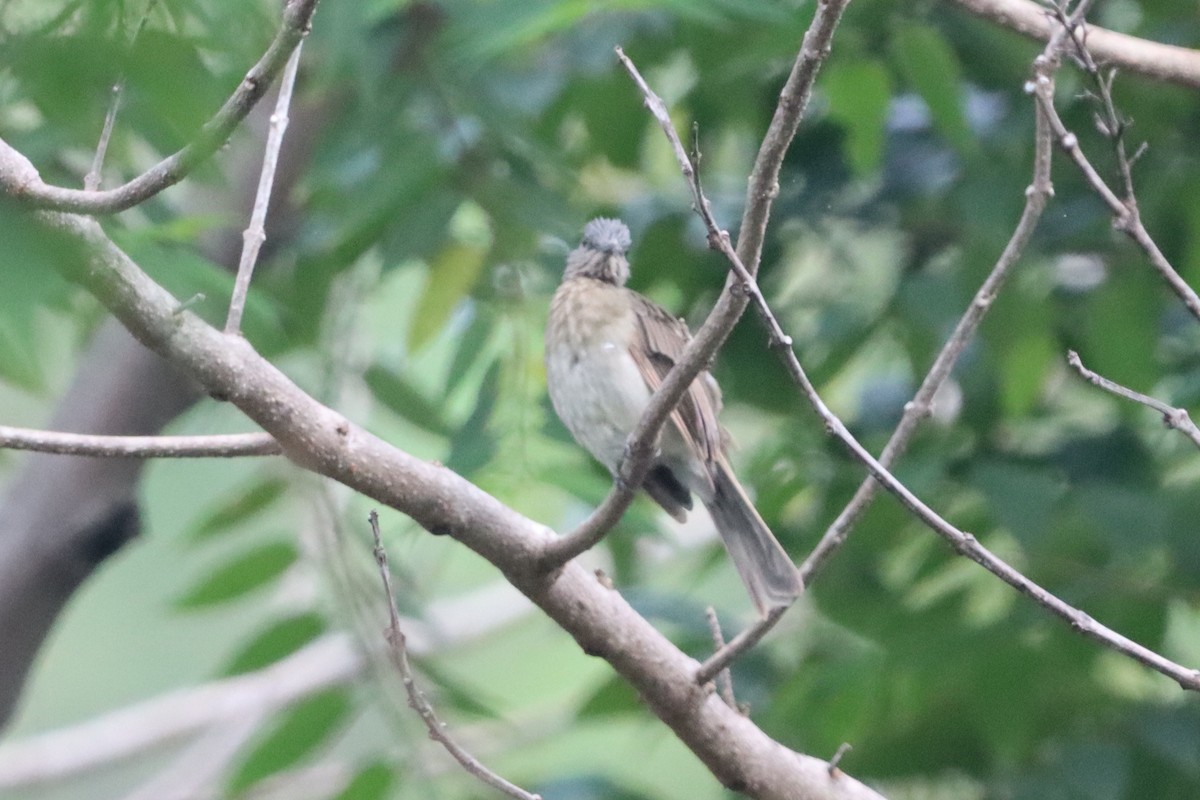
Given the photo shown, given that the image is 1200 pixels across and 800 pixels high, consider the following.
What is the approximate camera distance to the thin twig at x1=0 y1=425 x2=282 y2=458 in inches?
78.0

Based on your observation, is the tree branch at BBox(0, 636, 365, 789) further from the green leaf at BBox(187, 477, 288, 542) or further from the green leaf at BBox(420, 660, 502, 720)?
the green leaf at BBox(420, 660, 502, 720)

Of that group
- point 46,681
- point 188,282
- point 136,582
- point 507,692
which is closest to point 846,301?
point 188,282

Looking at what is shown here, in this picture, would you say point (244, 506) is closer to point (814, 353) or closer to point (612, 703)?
point (612, 703)

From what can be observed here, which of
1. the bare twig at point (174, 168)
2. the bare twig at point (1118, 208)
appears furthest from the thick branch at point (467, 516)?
the bare twig at point (1118, 208)

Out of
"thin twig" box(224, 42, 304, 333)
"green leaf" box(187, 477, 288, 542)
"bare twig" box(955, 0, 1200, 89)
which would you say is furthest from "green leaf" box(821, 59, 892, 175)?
"green leaf" box(187, 477, 288, 542)

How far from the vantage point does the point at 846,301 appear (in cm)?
365

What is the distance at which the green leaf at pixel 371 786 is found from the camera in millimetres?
3014

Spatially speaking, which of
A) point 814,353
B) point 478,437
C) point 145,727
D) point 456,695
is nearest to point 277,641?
point 456,695

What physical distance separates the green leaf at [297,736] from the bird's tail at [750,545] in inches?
37.6

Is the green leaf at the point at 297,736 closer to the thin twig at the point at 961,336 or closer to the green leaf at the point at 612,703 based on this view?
the green leaf at the point at 612,703

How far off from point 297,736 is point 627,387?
1.10 meters

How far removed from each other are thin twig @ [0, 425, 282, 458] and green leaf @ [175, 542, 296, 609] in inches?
Result: 48.2

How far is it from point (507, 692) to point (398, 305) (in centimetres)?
219

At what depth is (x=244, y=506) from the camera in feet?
11.3
